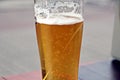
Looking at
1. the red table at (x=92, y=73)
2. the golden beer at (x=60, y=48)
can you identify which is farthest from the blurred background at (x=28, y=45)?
the golden beer at (x=60, y=48)

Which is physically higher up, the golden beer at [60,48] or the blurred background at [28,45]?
the golden beer at [60,48]

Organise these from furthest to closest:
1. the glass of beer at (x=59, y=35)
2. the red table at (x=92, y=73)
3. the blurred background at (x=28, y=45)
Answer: the blurred background at (x=28, y=45)
the red table at (x=92, y=73)
the glass of beer at (x=59, y=35)

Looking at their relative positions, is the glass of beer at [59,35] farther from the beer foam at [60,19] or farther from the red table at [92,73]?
the red table at [92,73]

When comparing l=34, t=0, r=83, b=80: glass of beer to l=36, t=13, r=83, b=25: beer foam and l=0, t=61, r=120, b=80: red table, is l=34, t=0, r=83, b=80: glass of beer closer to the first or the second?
l=36, t=13, r=83, b=25: beer foam

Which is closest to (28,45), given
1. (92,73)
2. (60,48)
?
(92,73)

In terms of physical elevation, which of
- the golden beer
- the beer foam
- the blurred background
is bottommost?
the blurred background

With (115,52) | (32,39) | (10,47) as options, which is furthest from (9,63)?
(115,52)

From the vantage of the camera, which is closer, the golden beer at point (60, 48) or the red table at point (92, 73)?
the golden beer at point (60, 48)

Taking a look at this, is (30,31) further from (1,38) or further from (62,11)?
(62,11)

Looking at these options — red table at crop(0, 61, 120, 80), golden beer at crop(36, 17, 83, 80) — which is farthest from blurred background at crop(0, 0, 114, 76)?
golden beer at crop(36, 17, 83, 80)
